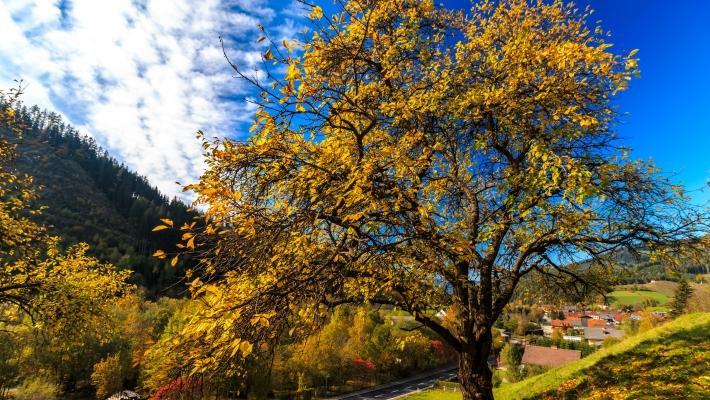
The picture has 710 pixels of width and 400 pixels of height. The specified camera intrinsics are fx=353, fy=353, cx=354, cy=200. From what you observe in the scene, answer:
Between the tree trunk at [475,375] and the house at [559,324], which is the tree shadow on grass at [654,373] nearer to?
the tree trunk at [475,375]

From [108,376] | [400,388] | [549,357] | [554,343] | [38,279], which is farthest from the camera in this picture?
[554,343]

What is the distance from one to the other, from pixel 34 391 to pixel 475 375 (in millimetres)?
44654

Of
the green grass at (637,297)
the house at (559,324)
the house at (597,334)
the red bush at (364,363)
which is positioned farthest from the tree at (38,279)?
the green grass at (637,297)

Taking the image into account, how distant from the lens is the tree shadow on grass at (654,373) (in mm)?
9422

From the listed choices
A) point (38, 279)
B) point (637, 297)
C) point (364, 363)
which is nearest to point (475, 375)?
point (38, 279)

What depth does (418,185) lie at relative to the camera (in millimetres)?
5527

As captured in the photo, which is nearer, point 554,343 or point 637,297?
point 554,343

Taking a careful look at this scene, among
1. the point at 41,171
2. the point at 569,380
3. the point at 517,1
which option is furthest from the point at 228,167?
the point at 41,171

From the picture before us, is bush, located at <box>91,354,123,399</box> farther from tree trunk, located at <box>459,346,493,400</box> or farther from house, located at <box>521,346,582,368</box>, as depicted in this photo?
house, located at <box>521,346,582,368</box>

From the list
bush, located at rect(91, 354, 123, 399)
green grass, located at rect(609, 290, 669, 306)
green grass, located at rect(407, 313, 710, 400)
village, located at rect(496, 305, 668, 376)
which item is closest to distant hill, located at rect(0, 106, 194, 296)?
bush, located at rect(91, 354, 123, 399)

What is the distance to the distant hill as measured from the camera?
4948 inches

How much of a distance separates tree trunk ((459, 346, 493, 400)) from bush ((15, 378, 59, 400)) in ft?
142

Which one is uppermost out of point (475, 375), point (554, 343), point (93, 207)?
point (93, 207)

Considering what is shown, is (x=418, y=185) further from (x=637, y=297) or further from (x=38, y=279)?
(x=637, y=297)
